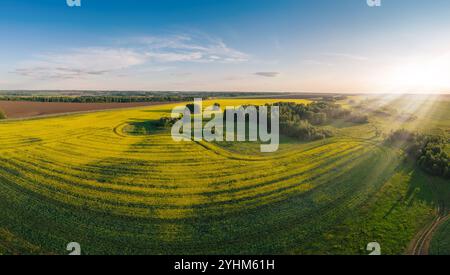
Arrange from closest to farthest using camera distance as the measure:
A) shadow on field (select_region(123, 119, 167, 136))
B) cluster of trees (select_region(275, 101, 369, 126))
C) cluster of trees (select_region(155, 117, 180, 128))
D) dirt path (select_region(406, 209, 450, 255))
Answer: dirt path (select_region(406, 209, 450, 255)) < shadow on field (select_region(123, 119, 167, 136)) < cluster of trees (select_region(155, 117, 180, 128)) < cluster of trees (select_region(275, 101, 369, 126))

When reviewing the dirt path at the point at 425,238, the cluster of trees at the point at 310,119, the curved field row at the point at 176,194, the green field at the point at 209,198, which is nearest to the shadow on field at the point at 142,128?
the curved field row at the point at 176,194

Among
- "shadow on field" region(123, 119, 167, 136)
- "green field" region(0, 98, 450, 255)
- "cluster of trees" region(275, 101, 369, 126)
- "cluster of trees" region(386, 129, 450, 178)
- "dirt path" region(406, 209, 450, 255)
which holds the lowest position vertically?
"dirt path" region(406, 209, 450, 255)

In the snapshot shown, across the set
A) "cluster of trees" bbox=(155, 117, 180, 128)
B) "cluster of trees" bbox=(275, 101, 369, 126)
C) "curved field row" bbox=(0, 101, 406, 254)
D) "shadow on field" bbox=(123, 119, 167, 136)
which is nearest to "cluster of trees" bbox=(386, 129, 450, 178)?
"curved field row" bbox=(0, 101, 406, 254)

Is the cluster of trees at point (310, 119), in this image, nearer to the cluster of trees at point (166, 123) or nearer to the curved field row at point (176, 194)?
the curved field row at point (176, 194)

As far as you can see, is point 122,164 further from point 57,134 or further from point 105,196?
point 57,134

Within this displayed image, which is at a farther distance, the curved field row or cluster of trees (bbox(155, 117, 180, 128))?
cluster of trees (bbox(155, 117, 180, 128))

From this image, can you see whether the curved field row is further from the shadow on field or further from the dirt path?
the shadow on field

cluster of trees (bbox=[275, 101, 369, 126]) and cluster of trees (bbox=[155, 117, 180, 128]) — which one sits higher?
cluster of trees (bbox=[275, 101, 369, 126])

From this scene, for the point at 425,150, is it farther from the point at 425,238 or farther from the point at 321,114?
the point at 321,114
